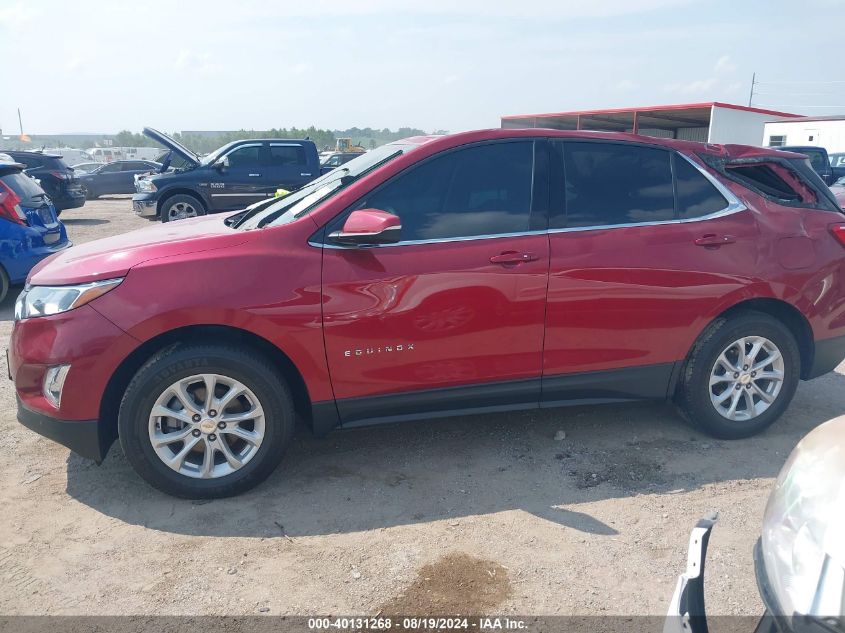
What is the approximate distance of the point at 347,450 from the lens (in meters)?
4.11

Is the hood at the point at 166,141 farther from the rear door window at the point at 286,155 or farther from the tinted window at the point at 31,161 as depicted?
the tinted window at the point at 31,161

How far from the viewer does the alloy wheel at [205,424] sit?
3.37 metres

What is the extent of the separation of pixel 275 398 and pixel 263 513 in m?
0.57

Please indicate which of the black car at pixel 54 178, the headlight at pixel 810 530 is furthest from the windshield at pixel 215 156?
the headlight at pixel 810 530

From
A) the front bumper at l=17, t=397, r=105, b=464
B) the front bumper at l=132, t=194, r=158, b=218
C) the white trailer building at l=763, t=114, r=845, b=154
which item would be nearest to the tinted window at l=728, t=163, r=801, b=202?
the front bumper at l=17, t=397, r=105, b=464

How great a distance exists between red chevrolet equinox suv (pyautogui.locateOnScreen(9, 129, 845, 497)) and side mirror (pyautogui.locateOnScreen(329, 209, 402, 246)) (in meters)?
0.01

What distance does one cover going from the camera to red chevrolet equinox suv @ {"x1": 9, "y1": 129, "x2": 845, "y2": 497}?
3.33m

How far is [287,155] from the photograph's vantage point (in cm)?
1365

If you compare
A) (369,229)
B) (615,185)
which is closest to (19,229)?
(369,229)

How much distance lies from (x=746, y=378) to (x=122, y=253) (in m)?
3.63

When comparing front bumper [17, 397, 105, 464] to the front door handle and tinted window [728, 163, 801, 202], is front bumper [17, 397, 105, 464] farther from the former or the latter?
tinted window [728, 163, 801, 202]

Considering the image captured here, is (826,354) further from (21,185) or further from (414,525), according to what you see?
(21,185)

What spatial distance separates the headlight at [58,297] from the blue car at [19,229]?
4.65 m

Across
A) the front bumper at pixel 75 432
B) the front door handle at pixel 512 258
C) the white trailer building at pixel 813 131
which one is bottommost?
the front bumper at pixel 75 432
